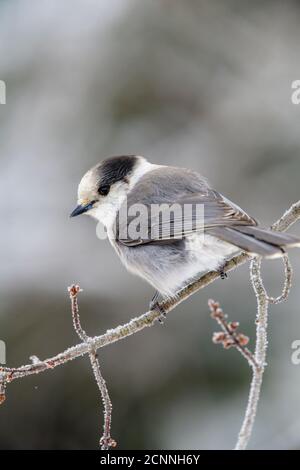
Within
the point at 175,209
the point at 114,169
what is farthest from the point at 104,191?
the point at 175,209

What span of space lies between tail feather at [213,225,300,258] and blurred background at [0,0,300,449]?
1.67m

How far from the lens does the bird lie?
275cm

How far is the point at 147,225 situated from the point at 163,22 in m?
3.47

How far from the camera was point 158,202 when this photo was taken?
3145mm

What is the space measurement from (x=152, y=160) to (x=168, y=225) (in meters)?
2.67

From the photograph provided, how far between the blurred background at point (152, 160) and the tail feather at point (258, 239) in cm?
167

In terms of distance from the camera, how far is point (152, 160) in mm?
5586

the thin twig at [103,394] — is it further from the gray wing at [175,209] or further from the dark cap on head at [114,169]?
Answer: the dark cap on head at [114,169]

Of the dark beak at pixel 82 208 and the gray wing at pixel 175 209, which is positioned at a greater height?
the dark beak at pixel 82 208

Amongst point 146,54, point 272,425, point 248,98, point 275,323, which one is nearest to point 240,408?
point 272,425

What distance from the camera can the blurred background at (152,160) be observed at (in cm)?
438

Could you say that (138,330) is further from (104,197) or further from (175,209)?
(104,197)

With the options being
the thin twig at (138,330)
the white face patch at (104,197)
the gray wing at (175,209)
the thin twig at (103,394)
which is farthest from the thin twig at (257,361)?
the white face patch at (104,197)

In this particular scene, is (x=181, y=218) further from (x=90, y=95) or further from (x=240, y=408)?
(x=90, y=95)
